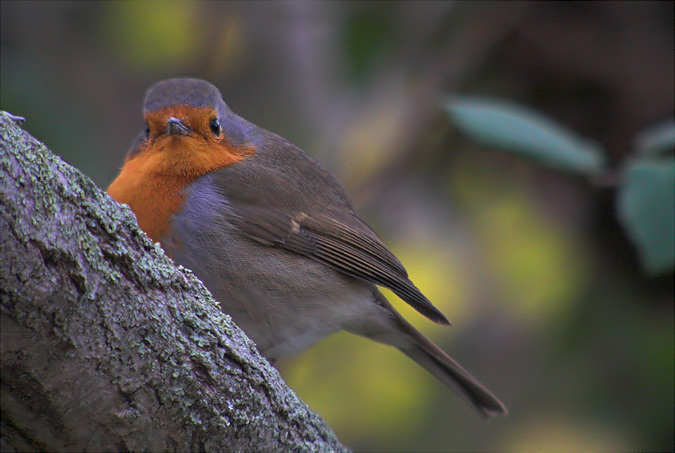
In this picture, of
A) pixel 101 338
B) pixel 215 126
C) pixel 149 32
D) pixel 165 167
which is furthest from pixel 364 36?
pixel 101 338

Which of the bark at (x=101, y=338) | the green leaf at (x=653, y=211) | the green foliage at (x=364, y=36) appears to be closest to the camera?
the bark at (x=101, y=338)

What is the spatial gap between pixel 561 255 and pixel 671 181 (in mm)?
1791

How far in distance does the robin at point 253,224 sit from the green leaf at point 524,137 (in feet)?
2.19

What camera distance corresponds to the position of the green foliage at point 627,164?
2311 millimetres

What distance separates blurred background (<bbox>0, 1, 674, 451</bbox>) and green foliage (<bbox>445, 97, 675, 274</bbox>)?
4.32 ft

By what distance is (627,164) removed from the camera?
2646mm

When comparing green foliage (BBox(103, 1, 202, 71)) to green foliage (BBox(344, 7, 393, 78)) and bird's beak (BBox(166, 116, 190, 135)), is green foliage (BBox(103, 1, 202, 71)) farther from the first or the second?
bird's beak (BBox(166, 116, 190, 135))

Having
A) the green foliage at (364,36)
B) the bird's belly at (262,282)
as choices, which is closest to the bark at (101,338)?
the bird's belly at (262,282)

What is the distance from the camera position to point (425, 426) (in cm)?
396

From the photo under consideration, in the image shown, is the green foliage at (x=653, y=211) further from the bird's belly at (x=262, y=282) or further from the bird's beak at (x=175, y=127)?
the bird's beak at (x=175, y=127)

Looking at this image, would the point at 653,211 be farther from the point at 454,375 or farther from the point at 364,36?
the point at 364,36

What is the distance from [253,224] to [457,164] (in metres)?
2.12

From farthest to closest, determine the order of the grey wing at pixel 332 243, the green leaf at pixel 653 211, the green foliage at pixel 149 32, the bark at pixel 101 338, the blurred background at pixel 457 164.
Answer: the green foliage at pixel 149 32 < the blurred background at pixel 457 164 < the grey wing at pixel 332 243 < the green leaf at pixel 653 211 < the bark at pixel 101 338

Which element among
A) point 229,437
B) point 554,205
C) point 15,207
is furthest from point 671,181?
point 554,205
